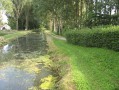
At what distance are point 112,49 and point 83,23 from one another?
22517 millimetres

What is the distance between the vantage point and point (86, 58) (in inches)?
672

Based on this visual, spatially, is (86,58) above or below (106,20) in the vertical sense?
below

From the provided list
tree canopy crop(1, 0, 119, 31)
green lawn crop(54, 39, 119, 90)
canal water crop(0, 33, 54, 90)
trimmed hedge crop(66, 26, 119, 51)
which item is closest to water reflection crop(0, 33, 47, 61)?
canal water crop(0, 33, 54, 90)

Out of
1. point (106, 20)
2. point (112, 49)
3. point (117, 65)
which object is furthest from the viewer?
point (106, 20)

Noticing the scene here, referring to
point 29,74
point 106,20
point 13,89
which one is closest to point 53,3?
point 106,20

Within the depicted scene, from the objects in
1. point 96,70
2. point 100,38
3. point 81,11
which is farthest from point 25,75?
point 81,11

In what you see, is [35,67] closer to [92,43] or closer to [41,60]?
[41,60]

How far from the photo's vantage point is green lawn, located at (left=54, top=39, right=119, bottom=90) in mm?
11234

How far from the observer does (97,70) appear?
1378 cm

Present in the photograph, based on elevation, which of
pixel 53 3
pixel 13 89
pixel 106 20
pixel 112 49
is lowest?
pixel 13 89

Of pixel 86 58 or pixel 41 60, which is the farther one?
pixel 41 60

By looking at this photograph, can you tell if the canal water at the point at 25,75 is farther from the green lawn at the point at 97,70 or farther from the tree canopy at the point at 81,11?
the tree canopy at the point at 81,11

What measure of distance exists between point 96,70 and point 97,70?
0.22ft

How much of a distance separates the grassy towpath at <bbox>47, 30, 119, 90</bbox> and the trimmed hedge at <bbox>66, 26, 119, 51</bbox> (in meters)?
0.73
